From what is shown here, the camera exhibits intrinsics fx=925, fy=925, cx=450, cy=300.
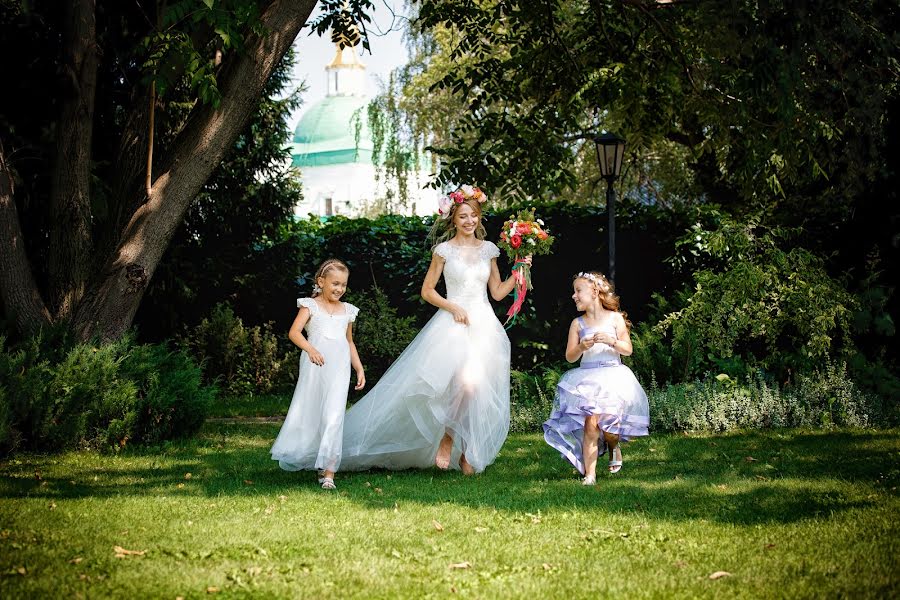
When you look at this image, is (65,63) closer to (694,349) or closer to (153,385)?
(153,385)

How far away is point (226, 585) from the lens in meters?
4.20

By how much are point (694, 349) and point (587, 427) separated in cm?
414

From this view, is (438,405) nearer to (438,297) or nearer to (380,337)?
(438,297)

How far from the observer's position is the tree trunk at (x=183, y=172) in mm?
8344

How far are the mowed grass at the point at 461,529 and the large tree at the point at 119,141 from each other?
6.07 feet

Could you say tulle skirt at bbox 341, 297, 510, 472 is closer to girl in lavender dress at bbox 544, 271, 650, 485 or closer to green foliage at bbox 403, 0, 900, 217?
girl in lavender dress at bbox 544, 271, 650, 485

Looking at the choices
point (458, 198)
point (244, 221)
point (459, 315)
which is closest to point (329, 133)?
point (244, 221)

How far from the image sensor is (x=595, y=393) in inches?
276

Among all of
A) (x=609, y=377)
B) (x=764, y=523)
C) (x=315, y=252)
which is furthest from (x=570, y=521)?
(x=315, y=252)

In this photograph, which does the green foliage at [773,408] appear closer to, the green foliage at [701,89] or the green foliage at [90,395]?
the green foliage at [701,89]

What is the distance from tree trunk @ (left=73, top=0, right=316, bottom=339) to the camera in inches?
328

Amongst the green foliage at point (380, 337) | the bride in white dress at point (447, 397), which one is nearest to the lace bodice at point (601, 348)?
the bride in white dress at point (447, 397)

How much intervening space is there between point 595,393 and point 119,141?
5.74m

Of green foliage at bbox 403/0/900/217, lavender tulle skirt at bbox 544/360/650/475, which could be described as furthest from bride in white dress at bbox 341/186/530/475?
green foliage at bbox 403/0/900/217
